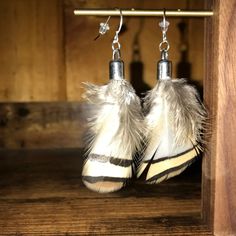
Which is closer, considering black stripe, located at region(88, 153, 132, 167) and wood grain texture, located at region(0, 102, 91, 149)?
black stripe, located at region(88, 153, 132, 167)

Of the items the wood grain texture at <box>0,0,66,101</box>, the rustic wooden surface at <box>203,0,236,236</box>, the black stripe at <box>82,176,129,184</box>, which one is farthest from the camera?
the wood grain texture at <box>0,0,66,101</box>

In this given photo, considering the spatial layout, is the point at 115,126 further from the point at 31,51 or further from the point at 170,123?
the point at 31,51

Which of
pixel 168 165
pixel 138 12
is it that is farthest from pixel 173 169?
pixel 138 12

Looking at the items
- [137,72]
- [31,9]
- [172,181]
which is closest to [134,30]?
[137,72]

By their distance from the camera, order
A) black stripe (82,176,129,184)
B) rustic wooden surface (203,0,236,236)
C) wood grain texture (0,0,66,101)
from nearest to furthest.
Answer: rustic wooden surface (203,0,236,236) < black stripe (82,176,129,184) < wood grain texture (0,0,66,101)

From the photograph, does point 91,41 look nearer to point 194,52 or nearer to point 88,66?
point 88,66

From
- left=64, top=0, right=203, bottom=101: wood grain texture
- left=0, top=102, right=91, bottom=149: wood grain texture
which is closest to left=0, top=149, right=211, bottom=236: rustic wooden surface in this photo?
left=0, top=102, right=91, bottom=149: wood grain texture

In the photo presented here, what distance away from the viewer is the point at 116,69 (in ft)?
1.65

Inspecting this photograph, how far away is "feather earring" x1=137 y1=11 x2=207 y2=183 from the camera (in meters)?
0.48

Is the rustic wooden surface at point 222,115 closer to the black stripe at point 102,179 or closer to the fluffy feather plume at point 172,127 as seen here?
the fluffy feather plume at point 172,127

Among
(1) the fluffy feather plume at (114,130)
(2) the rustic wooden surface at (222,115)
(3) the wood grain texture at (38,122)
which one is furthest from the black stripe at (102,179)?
(3) the wood grain texture at (38,122)

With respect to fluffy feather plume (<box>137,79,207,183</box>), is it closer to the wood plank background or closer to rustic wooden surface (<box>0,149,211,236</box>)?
rustic wooden surface (<box>0,149,211,236</box>)

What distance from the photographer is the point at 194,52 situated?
1.03 m

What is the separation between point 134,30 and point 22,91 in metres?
0.38
